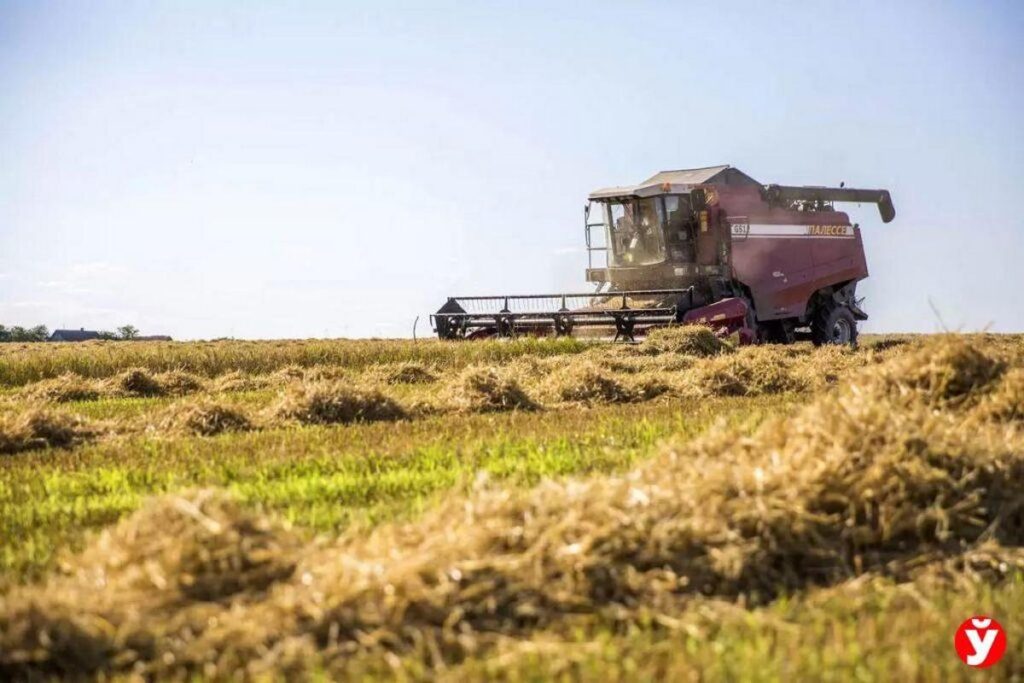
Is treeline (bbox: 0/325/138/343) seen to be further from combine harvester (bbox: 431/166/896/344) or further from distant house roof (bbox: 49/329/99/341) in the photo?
combine harvester (bbox: 431/166/896/344)

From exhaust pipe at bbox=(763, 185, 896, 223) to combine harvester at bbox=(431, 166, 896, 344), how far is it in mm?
67

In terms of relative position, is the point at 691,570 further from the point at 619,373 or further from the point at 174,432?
the point at 619,373

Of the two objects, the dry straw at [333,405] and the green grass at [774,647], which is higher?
the dry straw at [333,405]

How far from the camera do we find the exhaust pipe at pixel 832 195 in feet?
84.8

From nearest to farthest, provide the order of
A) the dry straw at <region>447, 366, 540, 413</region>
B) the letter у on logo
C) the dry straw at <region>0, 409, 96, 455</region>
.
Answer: the letter у on logo, the dry straw at <region>0, 409, 96, 455</region>, the dry straw at <region>447, 366, 540, 413</region>

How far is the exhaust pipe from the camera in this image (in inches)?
1018

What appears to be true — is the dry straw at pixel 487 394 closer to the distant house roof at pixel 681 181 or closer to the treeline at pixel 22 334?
the distant house roof at pixel 681 181

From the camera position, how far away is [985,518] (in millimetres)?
5836

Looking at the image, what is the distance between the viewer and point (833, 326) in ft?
87.8

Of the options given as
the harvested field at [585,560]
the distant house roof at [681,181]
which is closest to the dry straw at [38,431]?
the harvested field at [585,560]

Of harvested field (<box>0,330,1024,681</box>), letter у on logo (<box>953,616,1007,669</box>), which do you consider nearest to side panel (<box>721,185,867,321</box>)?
harvested field (<box>0,330,1024,681</box>)

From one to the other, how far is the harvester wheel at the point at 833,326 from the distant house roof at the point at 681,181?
336 cm

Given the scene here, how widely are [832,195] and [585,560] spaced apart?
81.1ft

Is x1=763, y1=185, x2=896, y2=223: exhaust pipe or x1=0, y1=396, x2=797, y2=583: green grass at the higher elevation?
x1=763, y1=185, x2=896, y2=223: exhaust pipe
